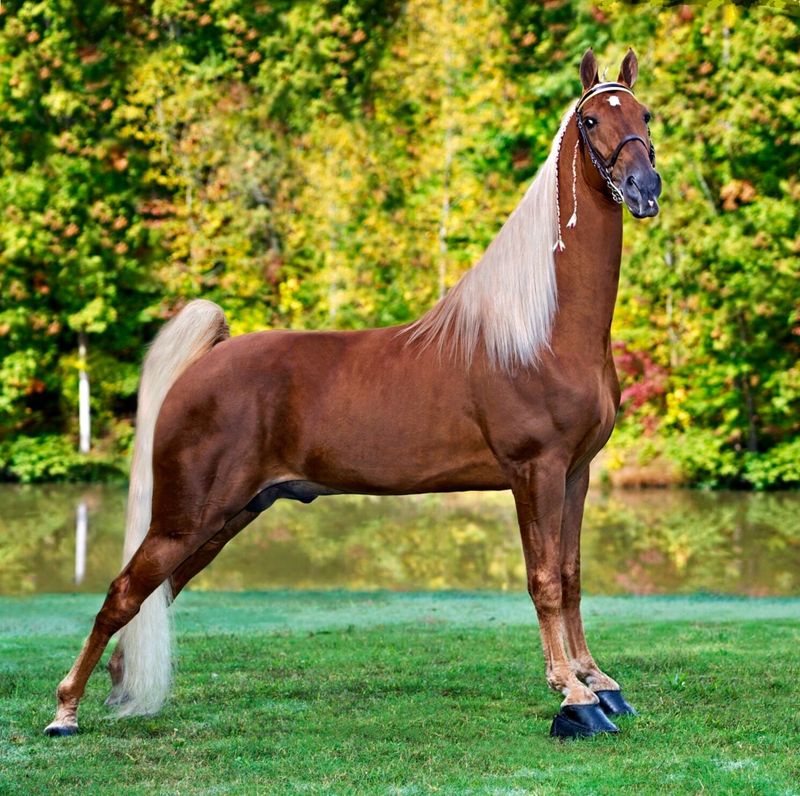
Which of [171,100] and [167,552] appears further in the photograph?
[171,100]

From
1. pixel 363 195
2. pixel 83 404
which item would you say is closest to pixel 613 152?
pixel 363 195

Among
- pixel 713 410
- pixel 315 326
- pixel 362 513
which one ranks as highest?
pixel 315 326

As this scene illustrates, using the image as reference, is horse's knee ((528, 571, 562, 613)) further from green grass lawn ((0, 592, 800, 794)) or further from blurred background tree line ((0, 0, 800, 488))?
blurred background tree line ((0, 0, 800, 488))

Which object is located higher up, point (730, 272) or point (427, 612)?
point (730, 272)

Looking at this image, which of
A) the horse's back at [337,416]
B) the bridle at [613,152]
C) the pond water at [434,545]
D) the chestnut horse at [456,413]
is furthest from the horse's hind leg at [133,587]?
the pond water at [434,545]

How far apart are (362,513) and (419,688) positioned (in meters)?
11.5

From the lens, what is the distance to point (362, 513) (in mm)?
16812

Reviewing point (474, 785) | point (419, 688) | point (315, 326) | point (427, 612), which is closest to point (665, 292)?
point (315, 326)

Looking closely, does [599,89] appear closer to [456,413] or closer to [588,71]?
[588,71]

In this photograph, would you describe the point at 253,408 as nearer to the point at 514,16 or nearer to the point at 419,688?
the point at 419,688

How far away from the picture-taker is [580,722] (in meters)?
4.41

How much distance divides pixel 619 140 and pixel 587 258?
48cm

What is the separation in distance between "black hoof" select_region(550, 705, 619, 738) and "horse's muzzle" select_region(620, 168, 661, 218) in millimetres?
1832

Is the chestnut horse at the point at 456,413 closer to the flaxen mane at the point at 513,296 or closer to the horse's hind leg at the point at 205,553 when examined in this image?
the flaxen mane at the point at 513,296
